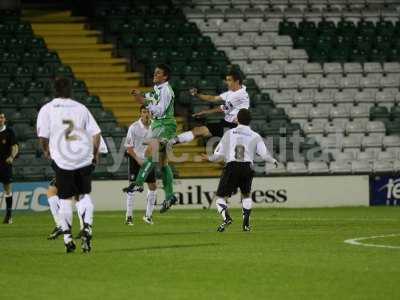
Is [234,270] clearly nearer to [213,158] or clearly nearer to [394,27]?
[213,158]

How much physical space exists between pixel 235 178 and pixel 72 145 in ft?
17.1

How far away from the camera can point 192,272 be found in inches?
493

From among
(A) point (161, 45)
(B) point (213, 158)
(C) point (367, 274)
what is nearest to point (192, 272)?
(C) point (367, 274)

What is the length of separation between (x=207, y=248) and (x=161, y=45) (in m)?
21.4

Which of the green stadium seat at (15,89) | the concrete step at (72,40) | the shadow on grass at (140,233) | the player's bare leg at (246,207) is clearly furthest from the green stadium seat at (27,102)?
the player's bare leg at (246,207)

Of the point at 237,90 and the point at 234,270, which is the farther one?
the point at 237,90

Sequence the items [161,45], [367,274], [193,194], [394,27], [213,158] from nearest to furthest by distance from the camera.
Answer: [367,274], [213,158], [193,194], [161,45], [394,27]

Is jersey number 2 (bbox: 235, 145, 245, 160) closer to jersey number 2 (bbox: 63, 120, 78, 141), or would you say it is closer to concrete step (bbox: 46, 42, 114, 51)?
jersey number 2 (bbox: 63, 120, 78, 141)

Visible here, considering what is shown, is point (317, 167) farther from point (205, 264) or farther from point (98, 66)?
point (205, 264)

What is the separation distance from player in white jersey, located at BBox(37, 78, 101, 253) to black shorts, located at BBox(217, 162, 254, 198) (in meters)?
4.78

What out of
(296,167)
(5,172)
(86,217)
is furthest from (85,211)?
(296,167)

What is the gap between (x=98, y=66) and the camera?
36.5m

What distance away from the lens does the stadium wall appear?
29.6 meters

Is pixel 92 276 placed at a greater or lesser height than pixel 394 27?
lesser
